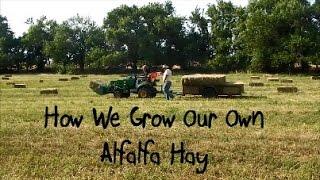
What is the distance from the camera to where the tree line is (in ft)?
187

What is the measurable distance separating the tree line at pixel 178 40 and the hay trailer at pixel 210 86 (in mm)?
33682

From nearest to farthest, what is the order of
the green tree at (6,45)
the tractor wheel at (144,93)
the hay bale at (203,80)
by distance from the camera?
the hay bale at (203,80), the tractor wheel at (144,93), the green tree at (6,45)

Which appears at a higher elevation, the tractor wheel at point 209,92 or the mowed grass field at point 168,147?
the tractor wheel at point 209,92

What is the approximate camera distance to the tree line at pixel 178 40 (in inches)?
2240

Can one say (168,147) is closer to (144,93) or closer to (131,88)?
(144,93)

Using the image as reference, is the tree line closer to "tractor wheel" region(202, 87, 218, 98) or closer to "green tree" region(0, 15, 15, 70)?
"green tree" region(0, 15, 15, 70)

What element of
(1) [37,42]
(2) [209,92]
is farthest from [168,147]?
(1) [37,42]

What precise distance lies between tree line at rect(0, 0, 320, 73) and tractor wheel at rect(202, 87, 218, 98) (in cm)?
3381

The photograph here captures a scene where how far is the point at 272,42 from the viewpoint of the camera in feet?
194

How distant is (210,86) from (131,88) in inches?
142

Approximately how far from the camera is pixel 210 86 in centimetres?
2239

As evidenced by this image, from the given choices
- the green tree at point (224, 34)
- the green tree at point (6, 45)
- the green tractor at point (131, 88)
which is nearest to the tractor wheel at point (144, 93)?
the green tractor at point (131, 88)

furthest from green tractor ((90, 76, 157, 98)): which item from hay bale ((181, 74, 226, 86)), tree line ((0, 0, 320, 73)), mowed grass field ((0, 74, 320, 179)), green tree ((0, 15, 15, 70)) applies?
green tree ((0, 15, 15, 70))

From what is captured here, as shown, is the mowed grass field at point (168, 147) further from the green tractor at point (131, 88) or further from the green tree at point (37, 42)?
the green tree at point (37, 42)
